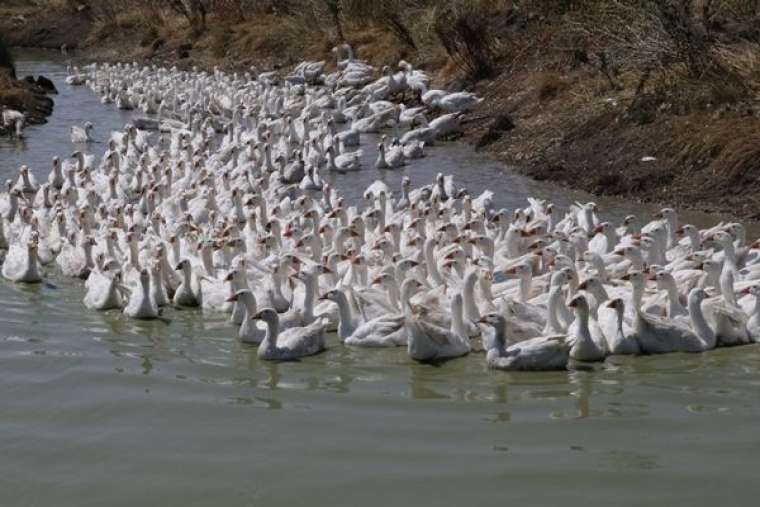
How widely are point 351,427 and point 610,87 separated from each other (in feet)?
42.8

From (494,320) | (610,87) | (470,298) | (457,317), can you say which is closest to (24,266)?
(470,298)

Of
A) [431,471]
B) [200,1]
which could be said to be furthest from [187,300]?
[200,1]

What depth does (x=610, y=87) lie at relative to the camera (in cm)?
2020

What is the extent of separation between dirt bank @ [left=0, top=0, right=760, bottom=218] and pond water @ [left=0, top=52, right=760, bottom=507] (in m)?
6.74

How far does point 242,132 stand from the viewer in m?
23.4

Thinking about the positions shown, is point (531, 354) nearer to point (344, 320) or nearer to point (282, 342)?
point (344, 320)

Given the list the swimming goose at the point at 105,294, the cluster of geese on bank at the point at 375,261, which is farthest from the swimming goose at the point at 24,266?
the swimming goose at the point at 105,294

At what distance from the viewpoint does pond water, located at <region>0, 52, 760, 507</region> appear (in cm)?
746

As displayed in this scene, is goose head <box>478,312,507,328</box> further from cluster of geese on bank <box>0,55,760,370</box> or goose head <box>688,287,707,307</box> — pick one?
goose head <box>688,287,707,307</box>

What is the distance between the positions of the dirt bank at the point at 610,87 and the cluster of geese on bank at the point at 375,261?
1785 millimetres

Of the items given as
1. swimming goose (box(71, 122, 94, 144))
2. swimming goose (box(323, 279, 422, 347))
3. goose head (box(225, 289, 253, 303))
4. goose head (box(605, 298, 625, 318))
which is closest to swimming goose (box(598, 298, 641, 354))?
goose head (box(605, 298, 625, 318))

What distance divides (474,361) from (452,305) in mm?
533

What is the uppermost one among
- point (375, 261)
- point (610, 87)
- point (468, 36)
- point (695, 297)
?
point (468, 36)

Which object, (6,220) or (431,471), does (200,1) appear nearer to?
(6,220)
